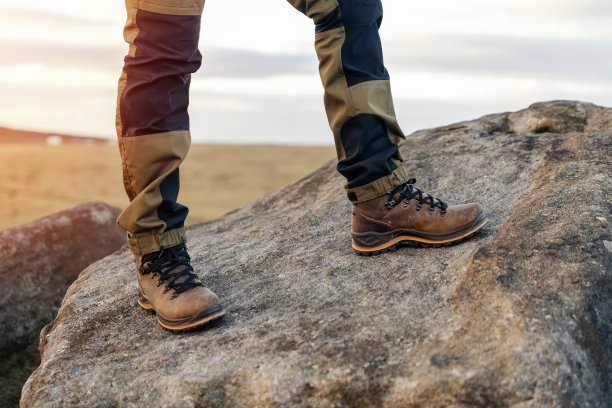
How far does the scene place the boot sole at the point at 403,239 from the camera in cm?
207

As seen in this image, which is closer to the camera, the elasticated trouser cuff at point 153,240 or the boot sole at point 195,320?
the boot sole at point 195,320

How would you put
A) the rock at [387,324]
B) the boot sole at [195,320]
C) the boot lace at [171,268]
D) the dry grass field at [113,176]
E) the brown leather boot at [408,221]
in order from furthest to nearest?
the dry grass field at [113,176] < the brown leather boot at [408,221] < the boot lace at [171,268] < the boot sole at [195,320] < the rock at [387,324]

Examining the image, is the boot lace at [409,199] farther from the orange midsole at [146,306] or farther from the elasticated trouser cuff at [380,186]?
the orange midsole at [146,306]

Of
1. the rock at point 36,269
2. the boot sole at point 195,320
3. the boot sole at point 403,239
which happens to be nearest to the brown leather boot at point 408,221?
the boot sole at point 403,239

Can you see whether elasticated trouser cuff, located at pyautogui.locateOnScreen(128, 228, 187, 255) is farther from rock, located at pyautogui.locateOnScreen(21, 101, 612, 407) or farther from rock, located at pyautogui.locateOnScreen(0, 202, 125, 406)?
rock, located at pyautogui.locateOnScreen(0, 202, 125, 406)

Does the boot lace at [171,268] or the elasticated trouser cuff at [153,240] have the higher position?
the elasticated trouser cuff at [153,240]

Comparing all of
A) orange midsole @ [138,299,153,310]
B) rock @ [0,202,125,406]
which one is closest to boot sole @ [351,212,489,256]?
orange midsole @ [138,299,153,310]

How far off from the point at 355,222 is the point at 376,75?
0.52 metres

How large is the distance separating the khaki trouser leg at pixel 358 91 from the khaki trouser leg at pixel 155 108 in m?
0.42

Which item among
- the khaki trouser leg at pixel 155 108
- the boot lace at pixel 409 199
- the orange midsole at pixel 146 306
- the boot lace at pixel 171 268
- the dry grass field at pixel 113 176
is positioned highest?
the khaki trouser leg at pixel 155 108

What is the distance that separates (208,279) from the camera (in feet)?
7.55

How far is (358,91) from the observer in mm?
2027

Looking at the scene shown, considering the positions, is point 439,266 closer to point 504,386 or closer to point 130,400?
point 504,386

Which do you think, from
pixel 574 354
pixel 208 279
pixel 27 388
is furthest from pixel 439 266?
pixel 27 388
